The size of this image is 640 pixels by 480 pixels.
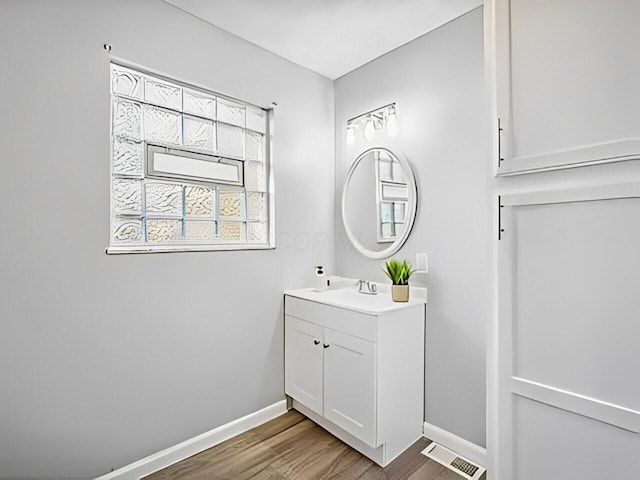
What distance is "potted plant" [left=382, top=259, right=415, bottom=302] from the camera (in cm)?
208

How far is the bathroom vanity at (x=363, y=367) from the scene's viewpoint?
6.04 feet

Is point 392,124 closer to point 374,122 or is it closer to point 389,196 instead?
point 374,122

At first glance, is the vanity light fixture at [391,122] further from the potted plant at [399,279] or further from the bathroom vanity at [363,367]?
the bathroom vanity at [363,367]

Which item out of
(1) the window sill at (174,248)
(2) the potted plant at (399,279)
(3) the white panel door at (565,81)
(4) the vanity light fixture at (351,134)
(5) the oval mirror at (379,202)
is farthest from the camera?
(4) the vanity light fixture at (351,134)

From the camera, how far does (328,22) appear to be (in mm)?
2039

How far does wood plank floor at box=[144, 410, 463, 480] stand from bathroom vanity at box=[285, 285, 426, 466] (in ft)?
0.19

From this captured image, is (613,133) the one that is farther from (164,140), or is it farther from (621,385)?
(164,140)

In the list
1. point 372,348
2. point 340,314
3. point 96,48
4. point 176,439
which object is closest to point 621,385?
point 372,348

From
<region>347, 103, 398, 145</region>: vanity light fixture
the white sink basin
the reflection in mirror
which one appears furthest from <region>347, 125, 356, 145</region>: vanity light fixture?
the white sink basin

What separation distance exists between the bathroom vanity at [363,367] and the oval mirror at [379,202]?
390mm

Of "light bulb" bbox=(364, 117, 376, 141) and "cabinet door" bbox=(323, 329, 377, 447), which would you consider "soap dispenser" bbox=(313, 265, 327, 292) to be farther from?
"light bulb" bbox=(364, 117, 376, 141)

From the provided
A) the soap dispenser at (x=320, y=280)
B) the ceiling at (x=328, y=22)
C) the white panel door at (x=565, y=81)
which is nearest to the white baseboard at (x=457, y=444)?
the soap dispenser at (x=320, y=280)

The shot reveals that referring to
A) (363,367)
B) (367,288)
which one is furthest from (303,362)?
(367,288)

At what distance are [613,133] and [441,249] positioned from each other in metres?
1.07
